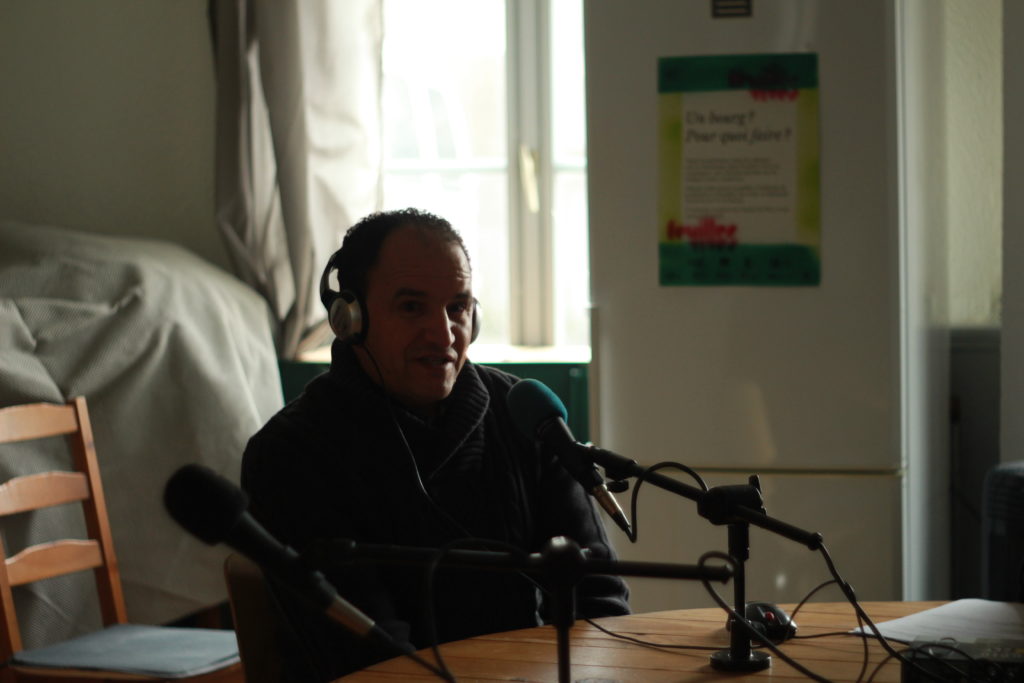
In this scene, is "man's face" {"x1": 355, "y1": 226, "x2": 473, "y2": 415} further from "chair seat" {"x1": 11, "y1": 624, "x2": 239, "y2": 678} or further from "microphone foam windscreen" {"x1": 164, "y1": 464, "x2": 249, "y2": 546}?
"microphone foam windscreen" {"x1": 164, "y1": 464, "x2": 249, "y2": 546}

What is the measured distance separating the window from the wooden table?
1790mm

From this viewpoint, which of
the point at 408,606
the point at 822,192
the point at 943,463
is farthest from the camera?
the point at 943,463

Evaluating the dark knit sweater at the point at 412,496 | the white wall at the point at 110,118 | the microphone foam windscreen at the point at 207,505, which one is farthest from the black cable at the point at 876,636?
the white wall at the point at 110,118

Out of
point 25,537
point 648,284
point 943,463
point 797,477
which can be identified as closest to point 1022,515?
point 797,477

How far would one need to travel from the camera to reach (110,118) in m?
3.33

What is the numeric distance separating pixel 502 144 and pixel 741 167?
1.10 metres

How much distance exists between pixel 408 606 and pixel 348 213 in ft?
5.79

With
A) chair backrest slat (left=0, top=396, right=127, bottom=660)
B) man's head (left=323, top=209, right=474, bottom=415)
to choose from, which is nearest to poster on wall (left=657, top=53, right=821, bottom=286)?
man's head (left=323, top=209, right=474, bottom=415)

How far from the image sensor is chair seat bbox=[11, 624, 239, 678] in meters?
2.09

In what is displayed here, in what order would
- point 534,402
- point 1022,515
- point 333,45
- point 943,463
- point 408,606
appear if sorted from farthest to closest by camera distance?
point 333,45 → point 943,463 → point 1022,515 → point 408,606 → point 534,402

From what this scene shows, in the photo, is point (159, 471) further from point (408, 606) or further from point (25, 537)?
point (408, 606)

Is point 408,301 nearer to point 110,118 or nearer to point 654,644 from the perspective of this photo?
point 654,644

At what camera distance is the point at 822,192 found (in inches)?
93.0

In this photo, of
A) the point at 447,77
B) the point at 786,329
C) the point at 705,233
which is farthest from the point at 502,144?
the point at 786,329
